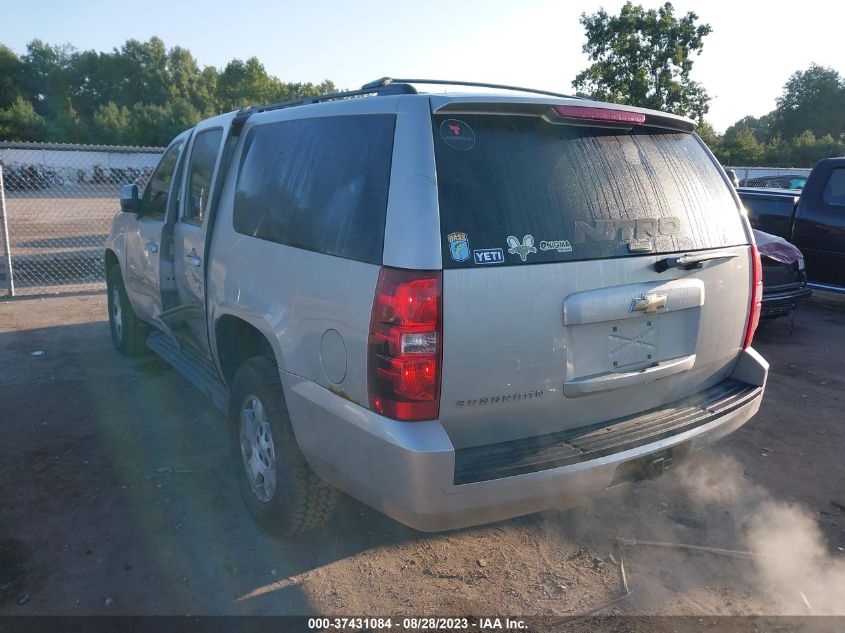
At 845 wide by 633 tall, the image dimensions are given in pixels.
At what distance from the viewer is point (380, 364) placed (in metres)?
2.56

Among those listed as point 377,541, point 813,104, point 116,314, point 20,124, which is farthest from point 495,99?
point 20,124

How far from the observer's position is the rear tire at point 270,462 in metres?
3.24

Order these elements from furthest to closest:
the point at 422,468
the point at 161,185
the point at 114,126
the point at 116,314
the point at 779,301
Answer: the point at 114,126 < the point at 779,301 < the point at 116,314 < the point at 161,185 < the point at 422,468

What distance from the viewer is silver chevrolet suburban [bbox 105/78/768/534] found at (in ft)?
8.39

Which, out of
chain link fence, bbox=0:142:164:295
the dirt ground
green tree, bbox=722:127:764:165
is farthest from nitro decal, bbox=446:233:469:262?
green tree, bbox=722:127:764:165

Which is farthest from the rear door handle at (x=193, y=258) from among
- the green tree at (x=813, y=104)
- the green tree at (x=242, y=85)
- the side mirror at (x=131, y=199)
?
the green tree at (x=242, y=85)

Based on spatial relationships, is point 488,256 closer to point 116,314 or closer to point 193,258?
point 193,258

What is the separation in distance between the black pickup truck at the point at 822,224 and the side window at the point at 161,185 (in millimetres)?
7983

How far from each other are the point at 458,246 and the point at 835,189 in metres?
8.52

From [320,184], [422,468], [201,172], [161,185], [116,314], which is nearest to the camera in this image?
[422,468]

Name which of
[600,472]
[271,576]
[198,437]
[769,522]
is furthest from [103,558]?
[769,522]

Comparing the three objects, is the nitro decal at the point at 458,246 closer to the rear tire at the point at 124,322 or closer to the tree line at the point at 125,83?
the rear tire at the point at 124,322

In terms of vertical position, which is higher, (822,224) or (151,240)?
(151,240)

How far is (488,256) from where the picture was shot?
260cm
